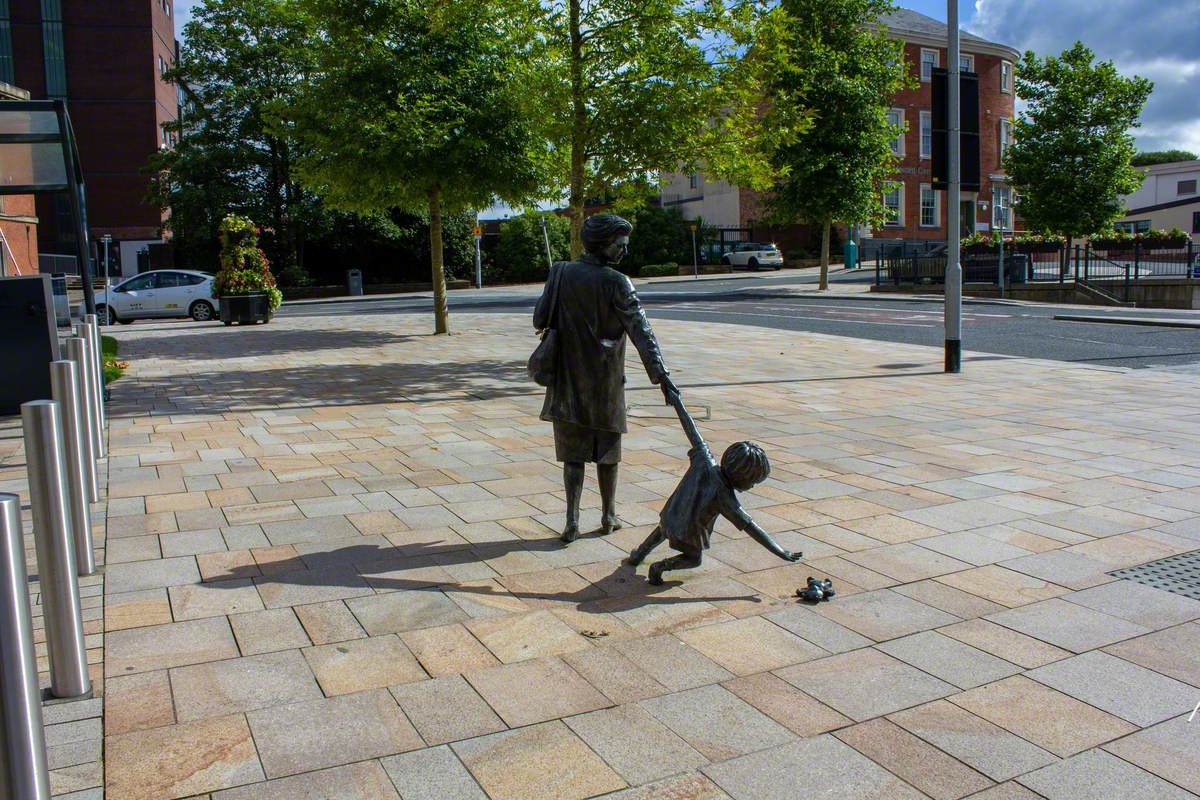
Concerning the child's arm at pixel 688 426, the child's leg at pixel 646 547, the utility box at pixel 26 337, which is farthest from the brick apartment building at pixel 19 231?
the child's arm at pixel 688 426

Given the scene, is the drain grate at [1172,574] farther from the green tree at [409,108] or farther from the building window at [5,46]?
the building window at [5,46]

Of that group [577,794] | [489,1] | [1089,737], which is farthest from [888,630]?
[489,1]

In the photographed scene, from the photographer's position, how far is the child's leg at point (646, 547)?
4.79m

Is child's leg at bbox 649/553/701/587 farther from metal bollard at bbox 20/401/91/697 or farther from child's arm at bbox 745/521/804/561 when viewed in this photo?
metal bollard at bbox 20/401/91/697

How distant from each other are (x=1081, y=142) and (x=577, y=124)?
30675mm

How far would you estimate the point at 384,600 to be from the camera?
447cm

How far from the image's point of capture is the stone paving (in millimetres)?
3043

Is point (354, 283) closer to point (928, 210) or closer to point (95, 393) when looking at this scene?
point (928, 210)

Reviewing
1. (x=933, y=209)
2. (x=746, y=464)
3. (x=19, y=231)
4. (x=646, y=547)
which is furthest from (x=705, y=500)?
A: (x=933, y=209)

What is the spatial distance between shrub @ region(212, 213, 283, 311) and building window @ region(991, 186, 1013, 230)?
50.1 metres

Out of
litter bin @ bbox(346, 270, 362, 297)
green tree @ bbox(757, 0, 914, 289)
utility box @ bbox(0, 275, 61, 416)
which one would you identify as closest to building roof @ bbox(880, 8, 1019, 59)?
green tree @ bbox(757, 0, 914, 289)

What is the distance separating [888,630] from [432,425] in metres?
5.63

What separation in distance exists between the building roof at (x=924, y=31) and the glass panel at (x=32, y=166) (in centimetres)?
5014

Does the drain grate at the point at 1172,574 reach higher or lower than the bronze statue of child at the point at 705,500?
lower
